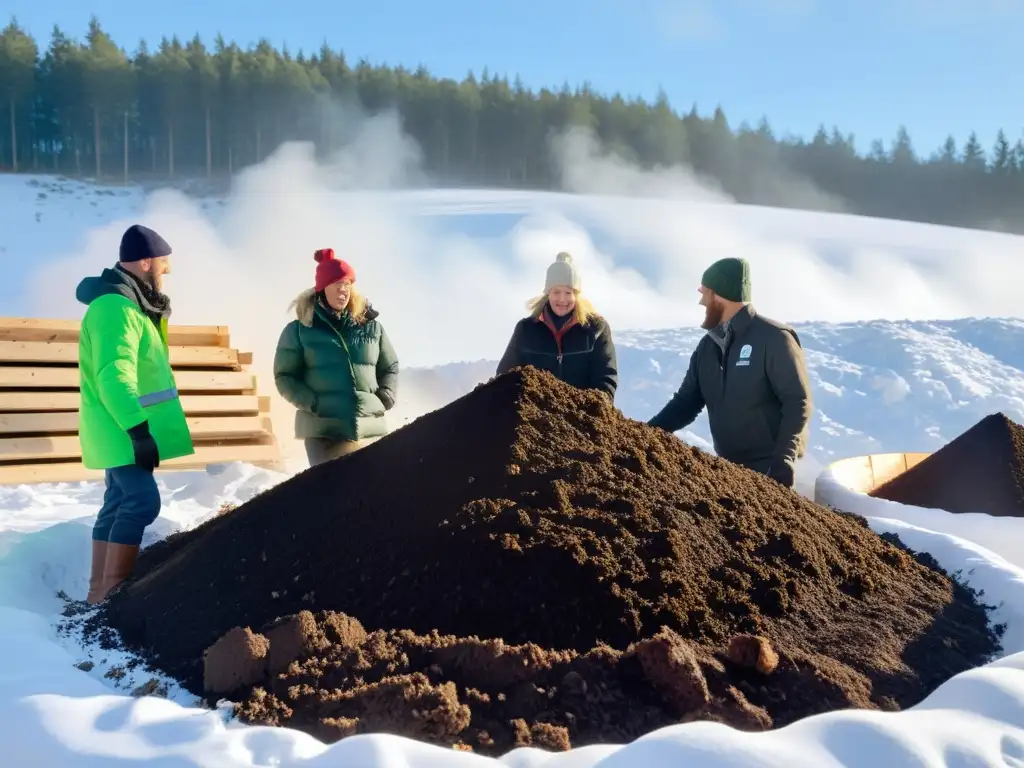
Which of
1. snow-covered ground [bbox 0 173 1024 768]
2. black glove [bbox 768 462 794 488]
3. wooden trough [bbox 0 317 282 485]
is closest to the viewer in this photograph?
snow-covered ground [bbox 0 173 1024 768]

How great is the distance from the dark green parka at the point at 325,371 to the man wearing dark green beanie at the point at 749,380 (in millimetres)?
1353

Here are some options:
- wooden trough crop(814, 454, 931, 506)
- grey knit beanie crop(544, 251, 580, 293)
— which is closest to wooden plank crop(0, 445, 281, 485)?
grey knit beanie crop(544, 251, 580, 293)

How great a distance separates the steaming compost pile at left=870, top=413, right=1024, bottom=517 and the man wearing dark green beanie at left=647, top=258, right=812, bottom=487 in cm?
90

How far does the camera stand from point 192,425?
7.04 metres

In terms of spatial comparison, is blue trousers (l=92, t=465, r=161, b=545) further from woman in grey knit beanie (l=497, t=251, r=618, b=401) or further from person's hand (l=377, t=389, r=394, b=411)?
woman in grey knit beanie (l=497, t=251, r=618, b=401)

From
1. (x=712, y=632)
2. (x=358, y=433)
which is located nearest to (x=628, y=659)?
(x=712, y=632)

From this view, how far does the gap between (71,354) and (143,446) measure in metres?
4.13

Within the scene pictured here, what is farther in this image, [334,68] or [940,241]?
[334,68]

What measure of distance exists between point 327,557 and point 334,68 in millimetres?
44799

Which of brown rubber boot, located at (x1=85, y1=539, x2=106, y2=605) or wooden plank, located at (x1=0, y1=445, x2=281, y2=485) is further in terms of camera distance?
wooden plank, located at (x1=0, y1=445, x2=281, y2=485)

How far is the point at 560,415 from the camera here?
3.11 m

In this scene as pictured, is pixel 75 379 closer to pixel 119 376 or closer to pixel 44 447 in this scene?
pixel 44 447

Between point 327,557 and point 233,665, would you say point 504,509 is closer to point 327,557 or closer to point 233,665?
point 327,557

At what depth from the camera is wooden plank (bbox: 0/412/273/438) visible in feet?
21.2
